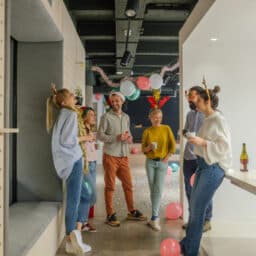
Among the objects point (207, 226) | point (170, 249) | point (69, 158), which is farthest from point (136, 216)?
point (69, 158)

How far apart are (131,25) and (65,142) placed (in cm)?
313

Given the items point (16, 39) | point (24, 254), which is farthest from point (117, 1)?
point (24, 254)

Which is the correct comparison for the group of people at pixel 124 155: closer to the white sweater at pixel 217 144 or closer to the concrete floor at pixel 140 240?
the white sweater at pixel 217 144

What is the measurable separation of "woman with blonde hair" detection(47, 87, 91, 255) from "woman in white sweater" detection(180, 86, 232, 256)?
3.32 ft

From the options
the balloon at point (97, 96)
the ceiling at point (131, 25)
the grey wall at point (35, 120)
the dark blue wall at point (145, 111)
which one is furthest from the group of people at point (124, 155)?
the dark blue wall at point (145, 111)

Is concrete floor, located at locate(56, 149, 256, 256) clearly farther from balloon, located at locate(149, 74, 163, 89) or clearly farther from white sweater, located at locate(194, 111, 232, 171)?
balloon, located at locate(149, 74, 163, 89)

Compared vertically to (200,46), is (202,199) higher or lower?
lower

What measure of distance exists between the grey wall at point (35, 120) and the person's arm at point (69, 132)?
70cm

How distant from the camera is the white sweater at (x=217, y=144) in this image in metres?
2.91

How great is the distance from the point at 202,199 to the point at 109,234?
145 cm

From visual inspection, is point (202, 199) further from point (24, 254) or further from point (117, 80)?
point (117, 80)

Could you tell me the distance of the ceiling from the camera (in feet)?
18.3

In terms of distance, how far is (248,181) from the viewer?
8.44ft

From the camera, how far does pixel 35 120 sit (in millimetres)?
3807
